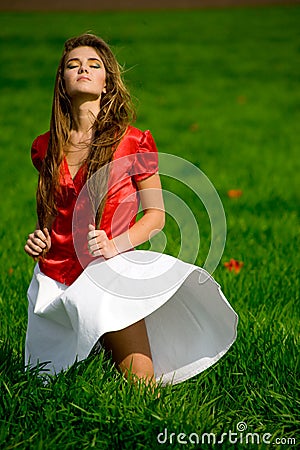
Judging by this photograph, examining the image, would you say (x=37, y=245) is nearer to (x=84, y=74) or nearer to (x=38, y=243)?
(x=38, y=243)

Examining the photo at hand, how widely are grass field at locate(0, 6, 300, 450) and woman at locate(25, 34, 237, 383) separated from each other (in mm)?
115

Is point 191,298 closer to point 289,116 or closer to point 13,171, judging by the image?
point 13,171

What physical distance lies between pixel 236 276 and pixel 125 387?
1.48 meters

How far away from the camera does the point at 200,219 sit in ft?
17.8

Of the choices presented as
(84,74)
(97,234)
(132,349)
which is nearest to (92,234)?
(97,234)

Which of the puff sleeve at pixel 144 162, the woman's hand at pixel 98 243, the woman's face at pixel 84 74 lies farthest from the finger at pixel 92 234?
the woman's face at pixel 84 74

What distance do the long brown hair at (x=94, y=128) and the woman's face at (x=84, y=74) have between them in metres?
0.04

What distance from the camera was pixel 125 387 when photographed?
2.58 meters

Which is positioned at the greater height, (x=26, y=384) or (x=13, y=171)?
(x=26, y=384)

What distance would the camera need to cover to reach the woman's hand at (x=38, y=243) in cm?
266

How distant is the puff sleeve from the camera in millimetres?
2725

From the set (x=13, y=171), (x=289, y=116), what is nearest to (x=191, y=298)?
(x=13, y=171)

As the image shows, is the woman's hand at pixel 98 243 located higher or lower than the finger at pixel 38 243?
higher

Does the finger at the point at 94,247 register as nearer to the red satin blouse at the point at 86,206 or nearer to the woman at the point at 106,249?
the woman at the point at 106,249
